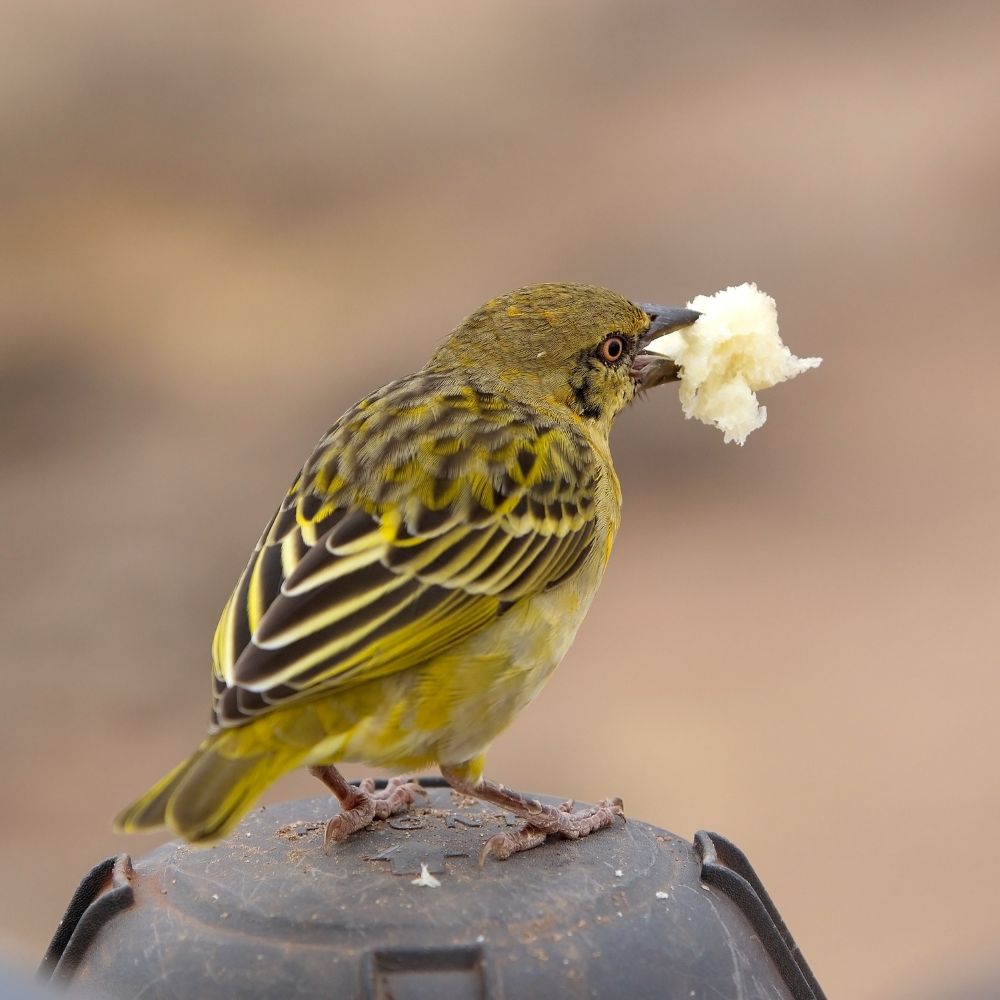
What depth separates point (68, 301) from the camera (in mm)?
13344

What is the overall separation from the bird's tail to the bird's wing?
9 centimetres

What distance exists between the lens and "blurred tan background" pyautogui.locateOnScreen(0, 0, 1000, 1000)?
9562 millimetres

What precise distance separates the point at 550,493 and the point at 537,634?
43cm

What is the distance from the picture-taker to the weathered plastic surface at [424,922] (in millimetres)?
3432

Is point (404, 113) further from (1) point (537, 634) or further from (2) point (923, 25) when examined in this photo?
(1) point (537, 634)

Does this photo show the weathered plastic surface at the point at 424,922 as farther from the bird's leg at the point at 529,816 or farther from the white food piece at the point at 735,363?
the white food piece at the point at 735,363

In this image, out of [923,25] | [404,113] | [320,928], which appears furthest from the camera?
[923,25]

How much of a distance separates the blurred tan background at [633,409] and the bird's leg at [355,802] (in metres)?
3.33

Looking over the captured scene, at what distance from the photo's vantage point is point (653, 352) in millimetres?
5238

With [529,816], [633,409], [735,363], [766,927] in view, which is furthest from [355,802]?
[633,409]

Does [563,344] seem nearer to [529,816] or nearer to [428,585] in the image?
[428,585]

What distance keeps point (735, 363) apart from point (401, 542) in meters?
1.36

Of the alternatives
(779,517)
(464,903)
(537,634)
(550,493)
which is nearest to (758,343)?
(550,493)

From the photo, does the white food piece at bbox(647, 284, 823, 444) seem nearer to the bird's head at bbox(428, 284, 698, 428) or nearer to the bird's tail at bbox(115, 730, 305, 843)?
the bird's head at bbox(428, 284, 698, 428)
